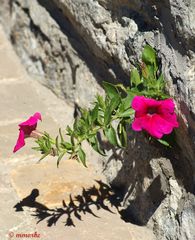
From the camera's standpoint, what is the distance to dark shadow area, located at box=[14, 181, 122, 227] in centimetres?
287

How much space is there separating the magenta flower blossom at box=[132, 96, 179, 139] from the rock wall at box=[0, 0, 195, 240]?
0.07m

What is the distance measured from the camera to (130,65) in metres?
2.92

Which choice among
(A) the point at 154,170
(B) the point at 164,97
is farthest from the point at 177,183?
(B) the point at 164,97

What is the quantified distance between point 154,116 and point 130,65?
0.53 m

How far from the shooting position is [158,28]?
8.90ft

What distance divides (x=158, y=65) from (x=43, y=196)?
903mm

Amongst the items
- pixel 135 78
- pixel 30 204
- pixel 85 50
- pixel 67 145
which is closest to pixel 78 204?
pixel 30 204

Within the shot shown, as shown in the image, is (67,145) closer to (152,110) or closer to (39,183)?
(152,110)

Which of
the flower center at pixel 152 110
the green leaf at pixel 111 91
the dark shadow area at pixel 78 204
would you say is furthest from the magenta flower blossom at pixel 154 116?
the dark shadow area at pixel 78 204

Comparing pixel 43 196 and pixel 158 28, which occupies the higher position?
pixel 158 28

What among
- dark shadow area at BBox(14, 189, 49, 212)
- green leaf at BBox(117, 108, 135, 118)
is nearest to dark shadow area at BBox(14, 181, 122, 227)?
dark shadow area at BBox(14, 189, 49, 212)

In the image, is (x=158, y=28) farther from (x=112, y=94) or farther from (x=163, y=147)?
(x=163, y=147)

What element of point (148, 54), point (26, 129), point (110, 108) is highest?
point (148, 54)

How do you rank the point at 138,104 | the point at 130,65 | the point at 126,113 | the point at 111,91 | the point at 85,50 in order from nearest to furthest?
the point at 138,104
the point at 126,113
the point at 111,91
the point at 130,65
the point at 85,50
